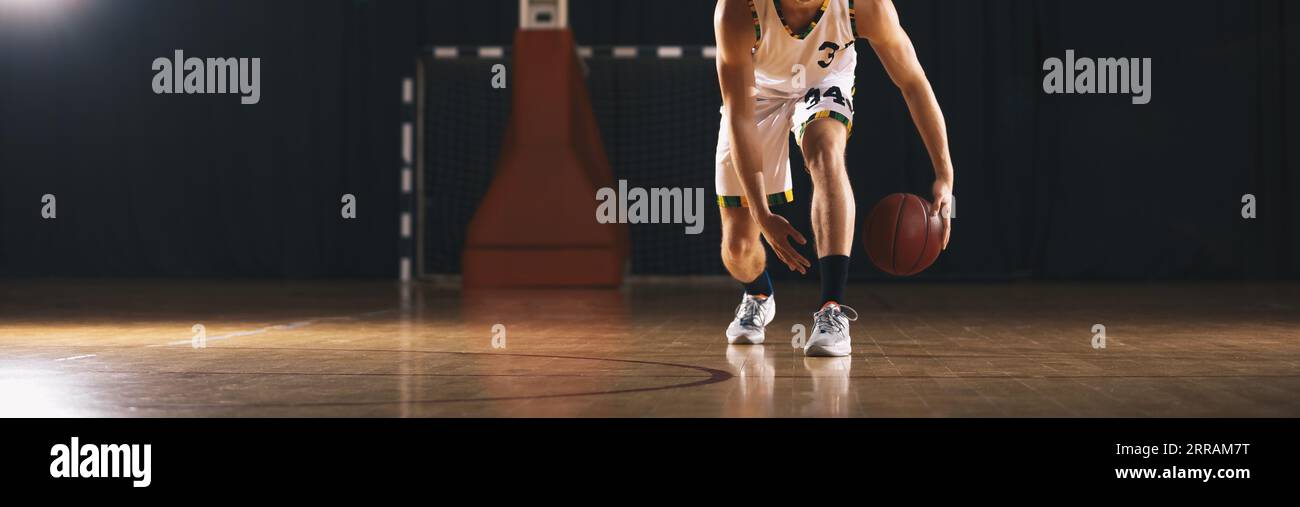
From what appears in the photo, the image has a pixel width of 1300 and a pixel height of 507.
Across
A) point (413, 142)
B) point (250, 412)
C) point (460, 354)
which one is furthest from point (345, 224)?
point (250, 412)

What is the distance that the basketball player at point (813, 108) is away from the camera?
3.87 meters

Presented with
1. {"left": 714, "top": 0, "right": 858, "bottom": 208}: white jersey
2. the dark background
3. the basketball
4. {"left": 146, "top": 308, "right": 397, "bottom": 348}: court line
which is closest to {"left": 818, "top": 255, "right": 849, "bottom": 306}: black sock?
the basketball

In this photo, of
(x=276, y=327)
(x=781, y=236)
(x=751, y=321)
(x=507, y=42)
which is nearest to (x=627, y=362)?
(x=781, y=236)

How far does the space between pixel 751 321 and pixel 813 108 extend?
31.9 inches

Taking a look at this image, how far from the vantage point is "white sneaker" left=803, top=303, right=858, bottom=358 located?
379 centimetres

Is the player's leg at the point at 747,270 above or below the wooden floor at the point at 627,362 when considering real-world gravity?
above

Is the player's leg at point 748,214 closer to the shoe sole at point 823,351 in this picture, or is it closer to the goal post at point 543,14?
the shoe sole at point 823,351

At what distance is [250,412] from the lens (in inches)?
97.3

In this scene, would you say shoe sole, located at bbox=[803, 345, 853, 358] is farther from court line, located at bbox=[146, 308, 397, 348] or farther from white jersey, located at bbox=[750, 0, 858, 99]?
court line, located at bbox=[146, 308, 397, 348]

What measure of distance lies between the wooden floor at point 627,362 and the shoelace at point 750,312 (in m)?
0.12

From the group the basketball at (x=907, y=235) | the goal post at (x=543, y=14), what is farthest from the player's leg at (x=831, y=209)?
the goal post at (x=543, y=14)

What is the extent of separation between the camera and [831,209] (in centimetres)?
393
